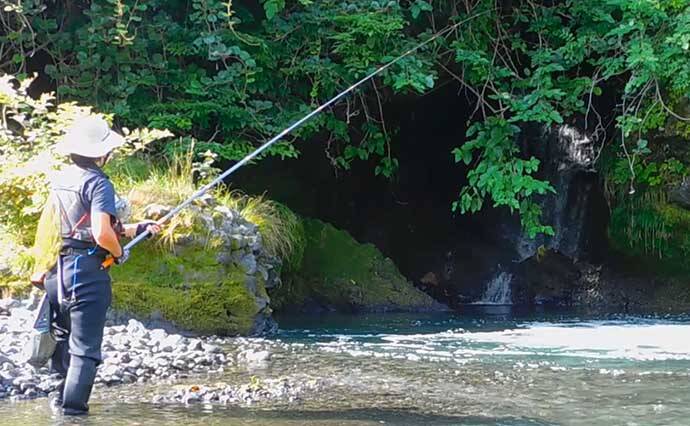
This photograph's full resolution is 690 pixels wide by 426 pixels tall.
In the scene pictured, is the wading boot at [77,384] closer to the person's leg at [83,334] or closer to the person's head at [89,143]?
the person's leg at [83,334]

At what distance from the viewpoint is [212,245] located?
8578mm

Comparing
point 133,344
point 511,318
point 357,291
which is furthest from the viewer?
point 357,291

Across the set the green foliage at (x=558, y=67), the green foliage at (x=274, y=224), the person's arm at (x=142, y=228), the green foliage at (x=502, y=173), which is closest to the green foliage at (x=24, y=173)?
the green foliage at (x=274, y=224)

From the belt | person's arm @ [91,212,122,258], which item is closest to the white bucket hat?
person's arm @ [91,212,122,258]

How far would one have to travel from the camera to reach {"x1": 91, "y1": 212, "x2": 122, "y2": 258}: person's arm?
14.4 ft

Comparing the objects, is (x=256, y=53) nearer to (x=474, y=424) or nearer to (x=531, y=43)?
(x=531, y=43)

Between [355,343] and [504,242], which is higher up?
[504,242]

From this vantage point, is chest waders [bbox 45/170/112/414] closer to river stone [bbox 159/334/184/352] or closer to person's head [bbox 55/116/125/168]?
person's head [bbox 55/116/125/168]

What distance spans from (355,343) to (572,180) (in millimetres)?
6636

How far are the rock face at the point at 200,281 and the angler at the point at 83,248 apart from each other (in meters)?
3.61

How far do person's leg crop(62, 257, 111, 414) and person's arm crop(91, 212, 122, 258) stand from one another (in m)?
0.21

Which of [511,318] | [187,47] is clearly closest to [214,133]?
[187,47]

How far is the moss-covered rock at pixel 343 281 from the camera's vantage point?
1220 cm

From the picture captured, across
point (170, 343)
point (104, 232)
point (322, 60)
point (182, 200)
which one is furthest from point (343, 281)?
point (104, 232)
